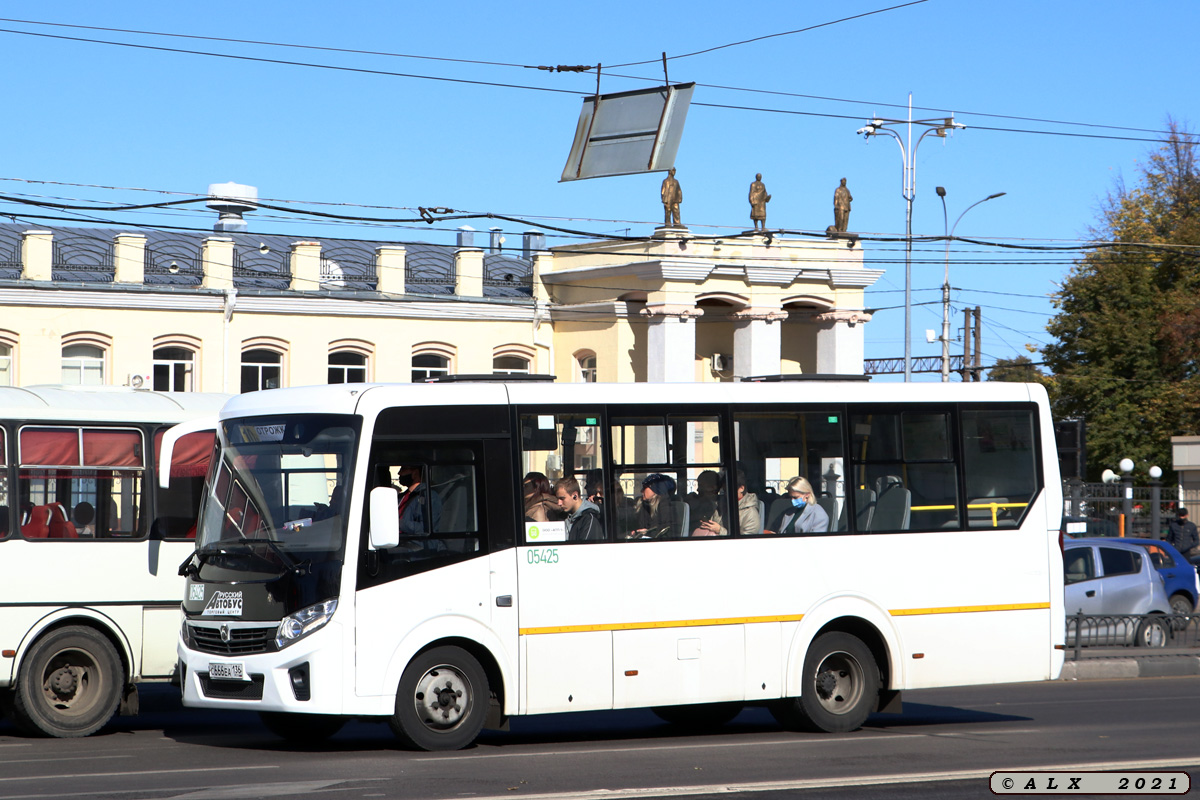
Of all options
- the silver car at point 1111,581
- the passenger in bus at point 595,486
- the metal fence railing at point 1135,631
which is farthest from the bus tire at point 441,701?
the silver car at point 1111,581

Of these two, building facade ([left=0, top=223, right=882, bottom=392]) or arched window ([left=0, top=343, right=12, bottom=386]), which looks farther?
building facade ([left=0, top=223, right=882, bottom=392])

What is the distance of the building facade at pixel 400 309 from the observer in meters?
38.6

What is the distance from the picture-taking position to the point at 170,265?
Answer: 4041 centimetres

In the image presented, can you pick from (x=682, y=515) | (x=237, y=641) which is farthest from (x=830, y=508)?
(x=237, y=641)

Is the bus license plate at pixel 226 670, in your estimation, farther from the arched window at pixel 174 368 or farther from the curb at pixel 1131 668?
the arched window at pixel 174 368

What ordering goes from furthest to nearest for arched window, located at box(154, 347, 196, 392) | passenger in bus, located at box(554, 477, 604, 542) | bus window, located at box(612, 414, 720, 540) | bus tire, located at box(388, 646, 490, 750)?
1. arched window, located at box(154, 347, 196, 392)
2. bus window, located at box(612, 414, 720, 540)
3. passenger in bus, located at box(554, 477, 604, 542)
4. bus tire, located at box(388, 646, 490, 750)

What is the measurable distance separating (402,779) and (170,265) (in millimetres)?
32583

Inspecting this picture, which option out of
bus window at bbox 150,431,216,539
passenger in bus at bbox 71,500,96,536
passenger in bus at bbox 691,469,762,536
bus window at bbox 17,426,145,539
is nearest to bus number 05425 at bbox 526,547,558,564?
passenger in bus at bbox 691,469,762,536

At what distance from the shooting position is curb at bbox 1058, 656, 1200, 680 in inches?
774

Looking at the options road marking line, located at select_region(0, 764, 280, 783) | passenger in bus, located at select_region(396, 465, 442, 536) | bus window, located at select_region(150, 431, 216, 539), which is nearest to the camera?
road marking line, located at select_region(0, 764, 280, 783)

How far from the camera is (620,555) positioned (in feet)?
39.6

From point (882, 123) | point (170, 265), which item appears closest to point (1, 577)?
point (170, 265)

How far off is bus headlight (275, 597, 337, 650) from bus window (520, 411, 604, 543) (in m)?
1.64

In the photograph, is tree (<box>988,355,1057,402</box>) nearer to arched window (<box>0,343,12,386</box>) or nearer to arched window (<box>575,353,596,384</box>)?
arched window (<box>575,353,596,384</box>)
